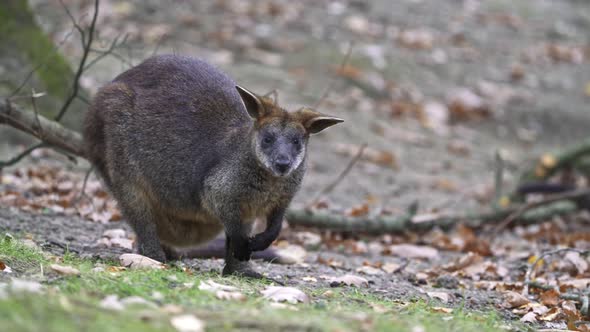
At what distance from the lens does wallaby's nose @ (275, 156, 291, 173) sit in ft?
18.2

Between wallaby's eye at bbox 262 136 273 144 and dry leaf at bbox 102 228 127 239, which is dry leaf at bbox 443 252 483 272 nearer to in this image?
wallaby's eye at bbox 262 136 273 144

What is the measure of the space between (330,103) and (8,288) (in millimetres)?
10241

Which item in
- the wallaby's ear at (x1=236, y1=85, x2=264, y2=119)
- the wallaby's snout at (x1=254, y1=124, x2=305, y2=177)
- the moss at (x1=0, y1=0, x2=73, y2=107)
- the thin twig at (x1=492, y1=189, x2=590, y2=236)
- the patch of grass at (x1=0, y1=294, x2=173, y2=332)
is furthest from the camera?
the moss at (x1=0, y1=0, x2=73, y2=107)

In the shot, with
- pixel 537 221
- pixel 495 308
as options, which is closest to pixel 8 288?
pixel 495 308

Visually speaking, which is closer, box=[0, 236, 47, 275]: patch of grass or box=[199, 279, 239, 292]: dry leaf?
box=[199, 279, 239, 292]: dry leaf

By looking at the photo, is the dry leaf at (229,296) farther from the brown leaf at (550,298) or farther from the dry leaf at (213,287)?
the brown leaf at (550,298)

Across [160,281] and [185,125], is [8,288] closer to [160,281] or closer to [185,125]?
[160,281]

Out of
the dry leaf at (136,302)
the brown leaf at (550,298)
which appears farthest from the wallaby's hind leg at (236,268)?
the brown leaf at (550,298)

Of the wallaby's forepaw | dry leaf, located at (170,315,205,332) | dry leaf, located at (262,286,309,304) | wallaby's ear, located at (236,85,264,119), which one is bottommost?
dry leaf, located at (262,286,309,304)

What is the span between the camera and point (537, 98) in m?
16.3

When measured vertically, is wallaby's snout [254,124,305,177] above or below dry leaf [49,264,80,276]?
above

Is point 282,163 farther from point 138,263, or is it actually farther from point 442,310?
point 442,310

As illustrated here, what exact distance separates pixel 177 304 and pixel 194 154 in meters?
2.30

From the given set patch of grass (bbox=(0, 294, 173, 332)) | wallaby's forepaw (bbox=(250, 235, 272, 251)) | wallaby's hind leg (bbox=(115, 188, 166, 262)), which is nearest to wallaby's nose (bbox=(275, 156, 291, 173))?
wallaby's forepaw (bbox=(250, 235, 272, 251))
